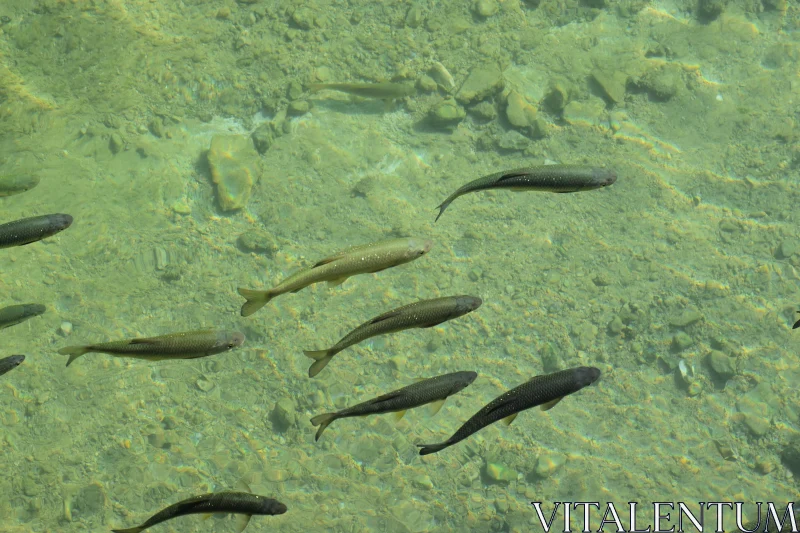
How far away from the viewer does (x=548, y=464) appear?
6.36 metres

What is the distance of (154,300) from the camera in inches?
272

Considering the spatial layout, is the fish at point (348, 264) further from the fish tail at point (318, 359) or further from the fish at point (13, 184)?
the fish at point (13, 184)

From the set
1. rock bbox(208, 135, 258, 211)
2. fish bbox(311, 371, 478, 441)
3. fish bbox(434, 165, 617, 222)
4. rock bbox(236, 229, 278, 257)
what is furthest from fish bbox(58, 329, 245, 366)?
rock bbox(208, 135, 258, 211)

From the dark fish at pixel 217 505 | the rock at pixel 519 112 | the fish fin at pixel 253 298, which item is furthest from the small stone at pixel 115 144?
the dark fish at pixel 217 505

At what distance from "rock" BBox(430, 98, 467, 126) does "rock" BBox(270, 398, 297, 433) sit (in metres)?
4.70

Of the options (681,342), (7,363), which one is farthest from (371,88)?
(7,363)

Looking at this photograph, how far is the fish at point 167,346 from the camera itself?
3.25 metres

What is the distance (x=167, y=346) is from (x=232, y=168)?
16.2 ft

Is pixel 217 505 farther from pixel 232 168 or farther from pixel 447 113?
pixel 447 113

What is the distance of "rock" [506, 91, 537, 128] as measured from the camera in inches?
336

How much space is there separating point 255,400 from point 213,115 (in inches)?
175

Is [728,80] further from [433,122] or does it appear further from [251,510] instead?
[251,510]

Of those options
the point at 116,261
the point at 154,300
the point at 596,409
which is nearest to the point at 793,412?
the point at 596,409

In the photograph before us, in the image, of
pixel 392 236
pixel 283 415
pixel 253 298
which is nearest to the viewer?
pixel 253 298
